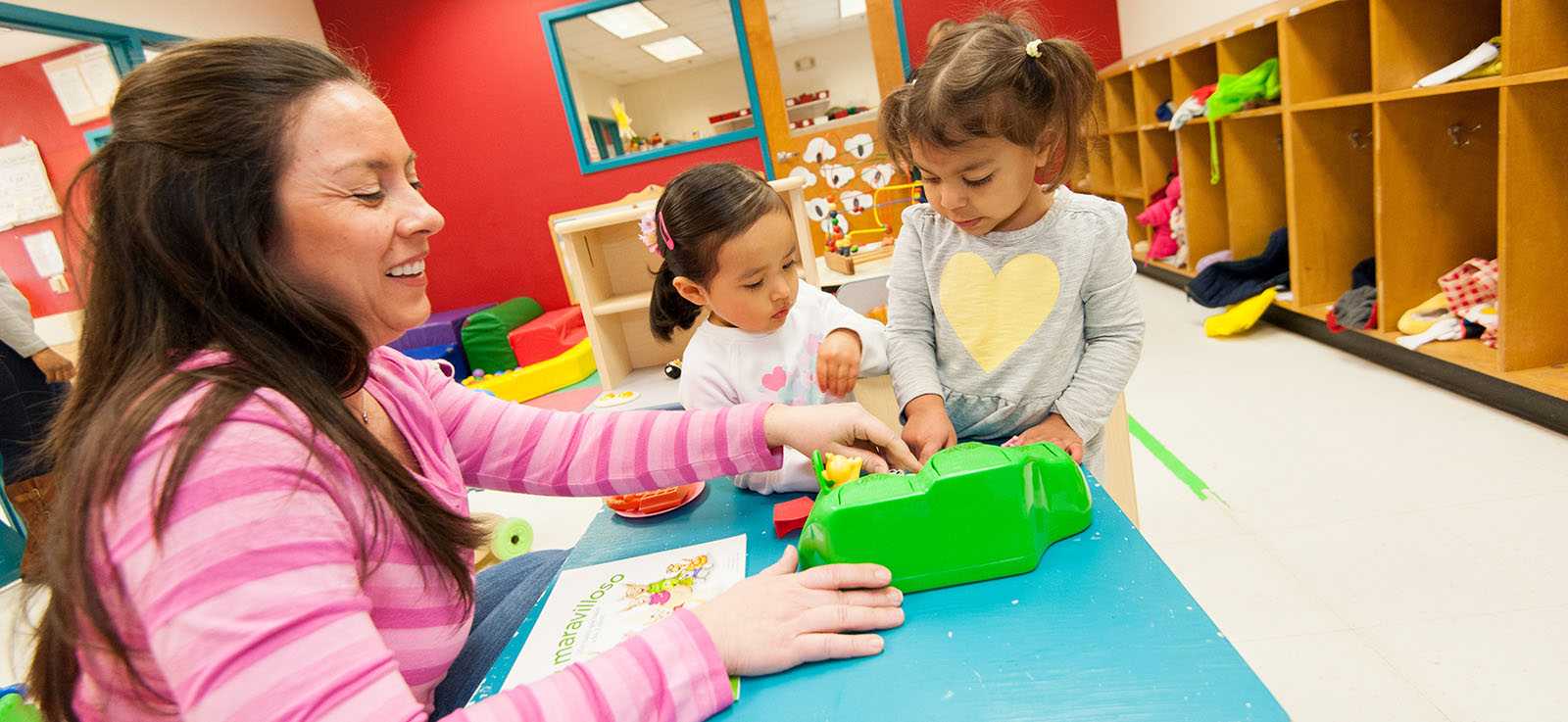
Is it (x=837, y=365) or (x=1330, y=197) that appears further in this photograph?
(x=1330, y=197)

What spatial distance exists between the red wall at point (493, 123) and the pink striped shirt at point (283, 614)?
451 centimetres

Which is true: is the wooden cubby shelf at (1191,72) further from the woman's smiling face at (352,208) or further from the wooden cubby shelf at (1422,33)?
the woman's smiling face at (352,208)

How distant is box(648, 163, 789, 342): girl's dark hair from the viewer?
129cm

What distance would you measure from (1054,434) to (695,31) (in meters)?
5.49

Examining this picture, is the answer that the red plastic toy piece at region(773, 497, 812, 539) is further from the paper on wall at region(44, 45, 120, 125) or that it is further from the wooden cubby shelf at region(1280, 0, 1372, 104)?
the paper on wall at region(44, 45, 120, 125)

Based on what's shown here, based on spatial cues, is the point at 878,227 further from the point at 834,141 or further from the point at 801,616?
the point at 801,616

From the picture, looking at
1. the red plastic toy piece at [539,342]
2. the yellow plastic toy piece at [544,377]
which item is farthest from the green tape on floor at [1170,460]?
the red plastic toy piece at [539,342]

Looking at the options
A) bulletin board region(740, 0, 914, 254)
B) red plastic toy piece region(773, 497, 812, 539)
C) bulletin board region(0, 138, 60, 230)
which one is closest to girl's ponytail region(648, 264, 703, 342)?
red plastic toy piece region(773, 497, 812, 539)

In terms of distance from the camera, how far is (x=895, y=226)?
4285mm

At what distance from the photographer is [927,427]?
112cm

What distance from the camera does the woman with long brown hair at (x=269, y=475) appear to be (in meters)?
0.55

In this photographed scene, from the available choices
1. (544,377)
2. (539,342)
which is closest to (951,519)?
(544,377)

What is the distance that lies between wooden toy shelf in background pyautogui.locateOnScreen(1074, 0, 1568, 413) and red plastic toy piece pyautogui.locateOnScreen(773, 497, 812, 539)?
0.82 m

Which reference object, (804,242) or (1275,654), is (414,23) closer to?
(804,242)
